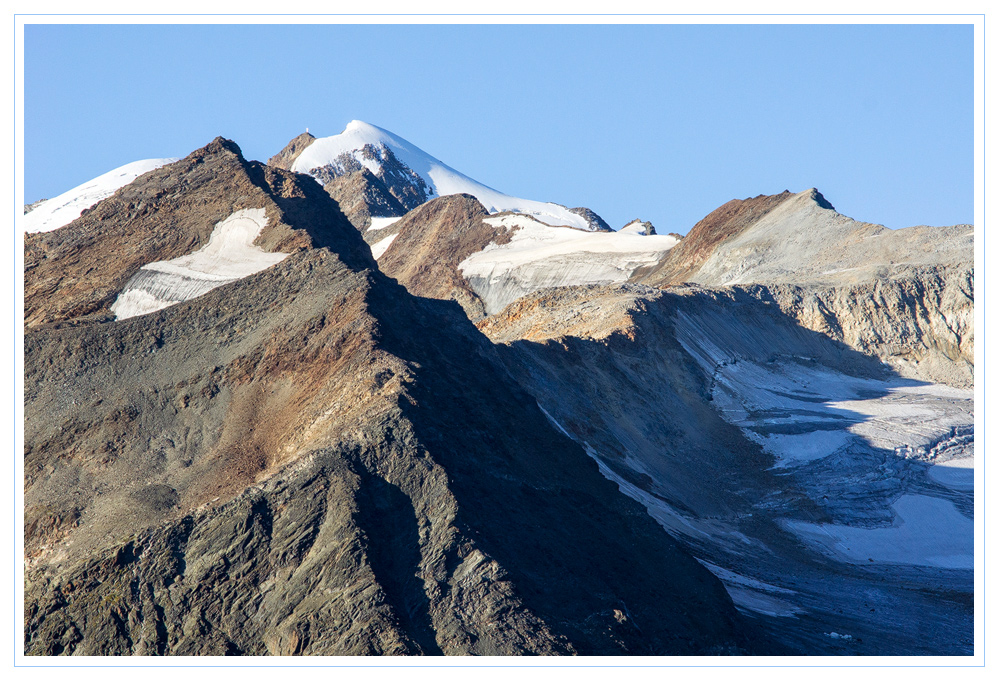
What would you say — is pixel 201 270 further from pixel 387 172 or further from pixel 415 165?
pixel 415 165

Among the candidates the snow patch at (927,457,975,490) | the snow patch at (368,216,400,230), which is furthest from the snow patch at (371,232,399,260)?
the snow patch at (927,457,975,490)

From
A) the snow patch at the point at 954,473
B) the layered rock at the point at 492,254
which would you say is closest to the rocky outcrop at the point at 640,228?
the layered rock at the point at 492,254

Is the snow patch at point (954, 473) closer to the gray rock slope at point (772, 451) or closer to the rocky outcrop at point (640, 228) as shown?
the gray rock slope at point (772, 451)

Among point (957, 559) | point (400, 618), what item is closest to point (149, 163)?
point (957, 559)

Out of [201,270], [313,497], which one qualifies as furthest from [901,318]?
[313,497]

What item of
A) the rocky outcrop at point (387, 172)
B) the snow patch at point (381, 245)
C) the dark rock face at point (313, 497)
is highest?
the rocky outcrop at point (387, 172)

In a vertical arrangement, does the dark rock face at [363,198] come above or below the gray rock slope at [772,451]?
above
